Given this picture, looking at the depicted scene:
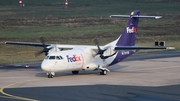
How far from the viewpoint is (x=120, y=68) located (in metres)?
46.2

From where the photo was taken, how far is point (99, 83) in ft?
119

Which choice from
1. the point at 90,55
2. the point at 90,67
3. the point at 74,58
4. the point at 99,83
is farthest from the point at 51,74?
the point at 99,83

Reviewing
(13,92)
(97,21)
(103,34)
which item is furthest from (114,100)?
(97,21)

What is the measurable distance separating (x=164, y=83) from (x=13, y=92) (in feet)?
35.3

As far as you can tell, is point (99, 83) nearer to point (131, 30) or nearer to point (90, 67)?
point (90, 67)

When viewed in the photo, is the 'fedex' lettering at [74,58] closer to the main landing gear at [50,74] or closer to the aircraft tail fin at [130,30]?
the main landing gear at [50,74]

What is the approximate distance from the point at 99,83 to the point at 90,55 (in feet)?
17.6

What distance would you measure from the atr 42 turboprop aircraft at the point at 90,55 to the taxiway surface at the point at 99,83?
773mm

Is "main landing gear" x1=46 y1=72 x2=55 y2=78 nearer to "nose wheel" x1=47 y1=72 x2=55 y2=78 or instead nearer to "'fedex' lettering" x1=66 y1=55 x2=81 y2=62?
"nose wheel" x1=47 y1=72 x2=55 y2=78

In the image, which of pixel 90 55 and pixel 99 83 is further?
pixel 90 55

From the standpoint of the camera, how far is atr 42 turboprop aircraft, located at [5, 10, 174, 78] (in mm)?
38812

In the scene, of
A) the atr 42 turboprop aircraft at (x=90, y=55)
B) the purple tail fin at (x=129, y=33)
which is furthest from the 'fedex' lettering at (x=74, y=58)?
the purple tail fin at (x=129, y=33)

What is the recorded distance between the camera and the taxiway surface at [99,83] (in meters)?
30.3

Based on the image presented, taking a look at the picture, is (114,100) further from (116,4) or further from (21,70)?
(116,4)
